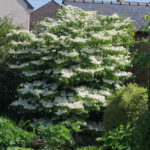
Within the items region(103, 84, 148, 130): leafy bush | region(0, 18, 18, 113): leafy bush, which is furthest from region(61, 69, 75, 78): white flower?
region(0, 18, 18, 113): leafy bush

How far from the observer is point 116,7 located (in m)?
11.6

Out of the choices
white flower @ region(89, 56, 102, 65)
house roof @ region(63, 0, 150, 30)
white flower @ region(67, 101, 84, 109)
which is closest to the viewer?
white flower @ region(67, 101, 84, 109)

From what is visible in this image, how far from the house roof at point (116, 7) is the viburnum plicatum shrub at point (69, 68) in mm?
4523

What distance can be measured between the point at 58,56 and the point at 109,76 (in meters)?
1.28

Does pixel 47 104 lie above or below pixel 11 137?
above

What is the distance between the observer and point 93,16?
6.94 meters

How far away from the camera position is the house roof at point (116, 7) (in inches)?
428

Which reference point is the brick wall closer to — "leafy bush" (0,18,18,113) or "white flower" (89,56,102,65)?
"leafy bush" (0,18,18,113)

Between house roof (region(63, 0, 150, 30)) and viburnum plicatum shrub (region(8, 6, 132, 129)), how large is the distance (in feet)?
14.8

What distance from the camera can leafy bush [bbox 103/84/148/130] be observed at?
469 centimetres

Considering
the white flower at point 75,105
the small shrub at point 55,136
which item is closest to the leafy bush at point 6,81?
the white flower at point 75,105

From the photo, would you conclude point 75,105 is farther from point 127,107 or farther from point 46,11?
point 46,11

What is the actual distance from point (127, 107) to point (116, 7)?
25.6 feet

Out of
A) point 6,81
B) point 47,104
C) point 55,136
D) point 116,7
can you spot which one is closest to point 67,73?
point 47,104
